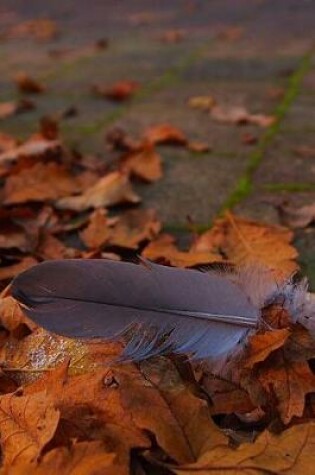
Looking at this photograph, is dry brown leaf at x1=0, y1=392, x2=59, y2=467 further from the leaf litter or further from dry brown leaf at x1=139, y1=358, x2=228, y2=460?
dry brown leaf at x1=139, y1=358, x2=228, y2=460

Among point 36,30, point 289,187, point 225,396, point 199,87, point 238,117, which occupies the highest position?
point 225,396

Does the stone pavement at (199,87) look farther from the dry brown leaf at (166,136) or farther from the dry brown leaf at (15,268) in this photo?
the dry brown leaf at (15,268)

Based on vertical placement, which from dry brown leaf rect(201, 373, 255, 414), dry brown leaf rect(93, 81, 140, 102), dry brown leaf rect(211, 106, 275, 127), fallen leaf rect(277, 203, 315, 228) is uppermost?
dry brown leaf rect(201, 373, 255, 414)

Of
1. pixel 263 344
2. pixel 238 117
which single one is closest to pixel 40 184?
pixel 238 117

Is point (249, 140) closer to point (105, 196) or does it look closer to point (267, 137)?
point (267, 137)

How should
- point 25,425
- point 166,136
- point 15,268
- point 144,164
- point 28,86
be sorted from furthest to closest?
point 28,86
point 166,136
point 144,164
point 15,268
point 25,425

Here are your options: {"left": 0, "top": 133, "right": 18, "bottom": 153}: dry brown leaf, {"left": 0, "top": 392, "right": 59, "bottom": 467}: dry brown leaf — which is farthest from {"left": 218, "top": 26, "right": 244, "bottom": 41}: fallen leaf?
{"left": 0, "top": 392, "right": 59, "bottom": 467}: dry brown leaf

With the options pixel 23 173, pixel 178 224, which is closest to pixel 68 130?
pixel 23 173
